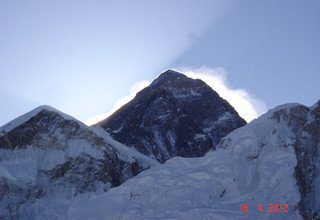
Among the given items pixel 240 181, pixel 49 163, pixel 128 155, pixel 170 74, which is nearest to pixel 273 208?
pixel 240 181

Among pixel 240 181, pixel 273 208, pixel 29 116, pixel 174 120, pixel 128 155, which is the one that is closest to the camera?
pixel 273 208

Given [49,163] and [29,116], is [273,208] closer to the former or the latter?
[49,163]

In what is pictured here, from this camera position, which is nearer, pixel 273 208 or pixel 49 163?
pixel 273 208

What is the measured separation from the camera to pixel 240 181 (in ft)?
298

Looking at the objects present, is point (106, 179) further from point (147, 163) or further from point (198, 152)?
point (198, 152)

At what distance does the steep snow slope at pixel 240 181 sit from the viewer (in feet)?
277

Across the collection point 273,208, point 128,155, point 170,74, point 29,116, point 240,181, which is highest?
point 170,74

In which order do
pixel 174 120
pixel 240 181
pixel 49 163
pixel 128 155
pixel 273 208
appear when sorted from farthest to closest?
pixel 174 120 → pixel 128 155 → pixel 49 163 → pixel 240 181 → pixel 273 208

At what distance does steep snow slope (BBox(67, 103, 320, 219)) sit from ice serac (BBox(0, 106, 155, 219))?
560 cm

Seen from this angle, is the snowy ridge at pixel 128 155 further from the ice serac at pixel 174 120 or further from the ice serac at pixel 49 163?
the ice serac at pixel 174 120

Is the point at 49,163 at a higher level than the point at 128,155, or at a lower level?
lower

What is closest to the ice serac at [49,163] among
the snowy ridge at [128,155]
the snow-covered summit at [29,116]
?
the snow-covered summit at [29,116]

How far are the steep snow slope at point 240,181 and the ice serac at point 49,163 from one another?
220 inches

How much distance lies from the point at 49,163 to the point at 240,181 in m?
26.6
